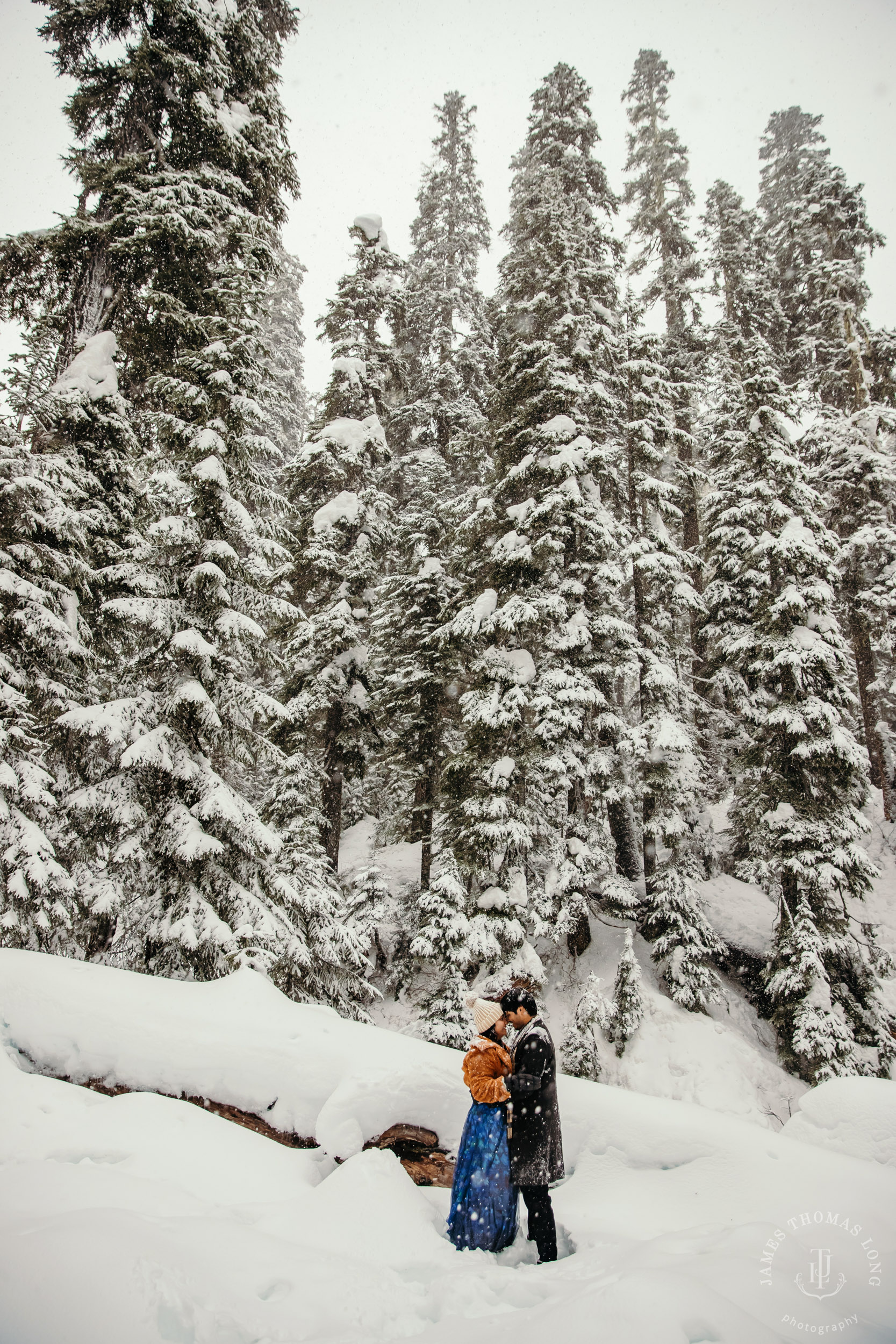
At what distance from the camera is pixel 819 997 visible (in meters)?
10.9

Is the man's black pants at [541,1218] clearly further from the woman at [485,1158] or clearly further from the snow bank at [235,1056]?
the snow bank at [235,1056]

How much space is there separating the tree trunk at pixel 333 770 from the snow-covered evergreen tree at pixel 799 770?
951 cm

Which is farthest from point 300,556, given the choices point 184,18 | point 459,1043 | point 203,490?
point 459,1043

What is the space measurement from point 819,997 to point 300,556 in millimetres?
14050

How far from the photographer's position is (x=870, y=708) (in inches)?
702

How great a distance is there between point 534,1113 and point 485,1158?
1.41ft

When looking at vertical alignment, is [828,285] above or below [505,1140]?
above

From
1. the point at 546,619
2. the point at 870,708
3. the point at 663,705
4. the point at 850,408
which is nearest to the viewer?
the point at 546,619

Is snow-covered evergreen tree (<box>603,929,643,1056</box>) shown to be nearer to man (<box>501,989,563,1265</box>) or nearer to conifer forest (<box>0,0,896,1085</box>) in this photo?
conifer forest (<box>0,0,896,1085</box>)

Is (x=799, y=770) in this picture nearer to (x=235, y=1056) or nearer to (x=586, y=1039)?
(x=586, y=1039)

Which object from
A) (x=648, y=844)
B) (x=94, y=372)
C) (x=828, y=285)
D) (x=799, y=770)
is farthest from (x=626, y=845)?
(x=828, y=285)

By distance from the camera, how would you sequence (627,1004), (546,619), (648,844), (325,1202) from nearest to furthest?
(325,1202) → (627,1004) → (546,619) → (648,844)

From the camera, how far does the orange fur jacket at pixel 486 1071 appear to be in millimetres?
4176

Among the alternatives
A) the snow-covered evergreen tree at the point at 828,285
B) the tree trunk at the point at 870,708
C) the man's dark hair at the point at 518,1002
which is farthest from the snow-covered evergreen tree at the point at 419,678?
the snow-covered evergreen tree at the point at 828,285
